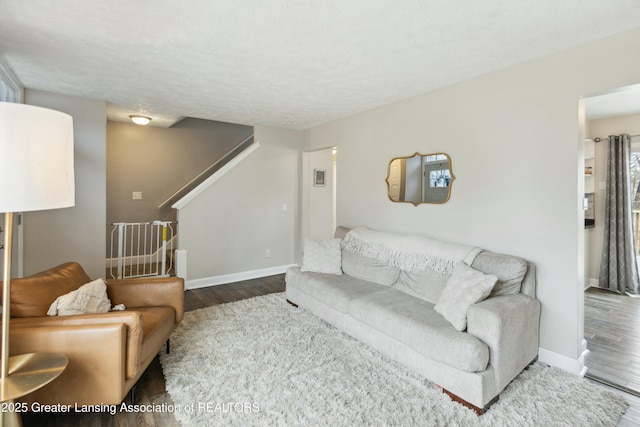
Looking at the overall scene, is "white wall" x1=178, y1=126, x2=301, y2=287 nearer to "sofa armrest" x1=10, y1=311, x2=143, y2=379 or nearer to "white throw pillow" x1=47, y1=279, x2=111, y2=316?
"white throw pillow" x1=47, y1=279, x2=111, y2=316

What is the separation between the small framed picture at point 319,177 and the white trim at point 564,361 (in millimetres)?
3832

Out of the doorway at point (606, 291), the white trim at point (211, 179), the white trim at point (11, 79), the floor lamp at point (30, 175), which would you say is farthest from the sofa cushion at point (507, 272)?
the white trim at point (11, 79)

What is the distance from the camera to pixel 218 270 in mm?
4594

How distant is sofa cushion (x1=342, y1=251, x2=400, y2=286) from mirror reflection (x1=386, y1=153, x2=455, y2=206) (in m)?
0.81

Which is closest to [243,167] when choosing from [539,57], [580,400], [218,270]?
[218,270]

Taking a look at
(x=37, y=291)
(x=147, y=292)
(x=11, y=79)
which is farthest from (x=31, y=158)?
(x=11, y=79)

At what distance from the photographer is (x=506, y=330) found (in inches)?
79.0

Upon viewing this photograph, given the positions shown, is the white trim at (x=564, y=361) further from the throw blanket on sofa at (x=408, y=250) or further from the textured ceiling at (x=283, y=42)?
the textured ceiling at (x=283, y=42)

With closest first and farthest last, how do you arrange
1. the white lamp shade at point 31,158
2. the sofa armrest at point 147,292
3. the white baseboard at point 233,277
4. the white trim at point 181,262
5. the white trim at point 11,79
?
the white lamp shade at point 31,158 → the sofa armrest at point 147,292 → the white trim at point 11,79 → the white trim at point 181,262 → the white baseboard at point 233,277

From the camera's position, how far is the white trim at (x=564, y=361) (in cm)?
229

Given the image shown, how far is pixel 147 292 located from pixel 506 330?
2695 mm

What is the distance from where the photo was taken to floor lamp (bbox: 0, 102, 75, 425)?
123cm

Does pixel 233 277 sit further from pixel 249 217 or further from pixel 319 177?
pixel 319 177

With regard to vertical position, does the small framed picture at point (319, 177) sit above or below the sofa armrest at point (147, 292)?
above
